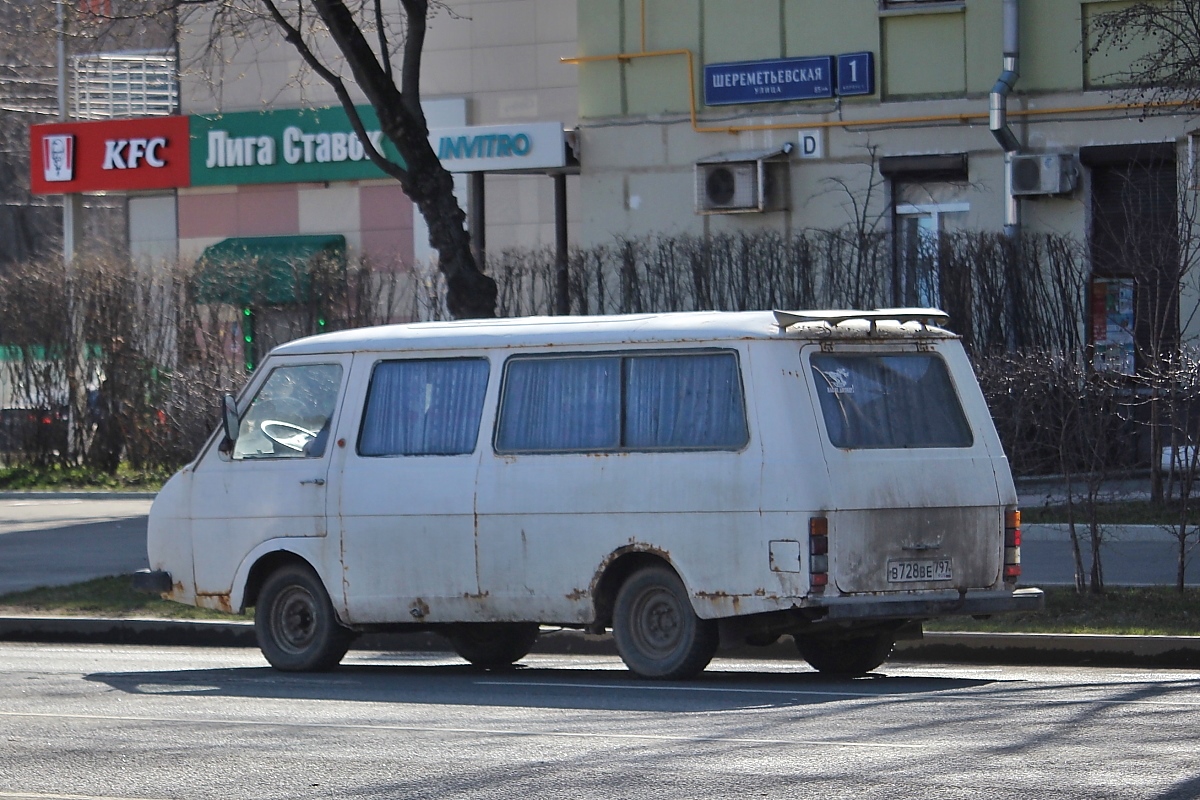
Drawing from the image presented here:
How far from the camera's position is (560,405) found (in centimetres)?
1047

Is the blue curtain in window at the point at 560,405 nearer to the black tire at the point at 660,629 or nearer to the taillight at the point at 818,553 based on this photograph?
the black tire at the point at 660,629

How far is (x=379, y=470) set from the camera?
10.9m

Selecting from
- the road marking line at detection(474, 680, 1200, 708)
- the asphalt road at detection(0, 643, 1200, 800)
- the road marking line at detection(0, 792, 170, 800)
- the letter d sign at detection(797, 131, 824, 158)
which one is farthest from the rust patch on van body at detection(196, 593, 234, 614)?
the letter d sign at detection(797, 131, 824, 158)

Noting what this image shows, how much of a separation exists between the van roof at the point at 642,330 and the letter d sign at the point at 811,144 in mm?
13126

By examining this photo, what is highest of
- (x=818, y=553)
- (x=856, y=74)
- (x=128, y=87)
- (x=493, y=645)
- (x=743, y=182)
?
(x=128, y=87)

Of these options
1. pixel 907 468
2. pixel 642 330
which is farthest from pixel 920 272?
pixel 907 468

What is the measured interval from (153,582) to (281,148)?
81.3ft

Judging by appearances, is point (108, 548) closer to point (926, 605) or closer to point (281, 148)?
point (926, 605)

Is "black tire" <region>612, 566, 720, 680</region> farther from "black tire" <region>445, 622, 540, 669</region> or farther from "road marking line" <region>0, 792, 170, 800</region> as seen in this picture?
"road marking line" <region>0, 792, 170, 800</region>

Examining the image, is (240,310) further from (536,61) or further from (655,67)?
(536,61)

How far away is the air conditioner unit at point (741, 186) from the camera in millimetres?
23406

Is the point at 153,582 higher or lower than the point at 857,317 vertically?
lower

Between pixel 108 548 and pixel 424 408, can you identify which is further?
pixel 108 548

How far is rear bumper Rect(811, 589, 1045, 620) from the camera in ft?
31.3
